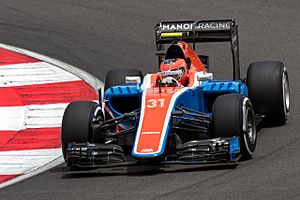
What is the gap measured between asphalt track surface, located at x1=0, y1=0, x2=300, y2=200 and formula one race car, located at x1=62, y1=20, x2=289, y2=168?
0.64ft

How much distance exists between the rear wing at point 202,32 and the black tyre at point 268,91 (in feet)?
1.56

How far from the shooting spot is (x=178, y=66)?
11914 mm

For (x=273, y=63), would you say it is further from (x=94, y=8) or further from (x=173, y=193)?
(x=94, y=8)

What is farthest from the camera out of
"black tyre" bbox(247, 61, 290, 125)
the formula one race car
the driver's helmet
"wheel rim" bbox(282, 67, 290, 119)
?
"wheel rim" bbox(282, 67, 290, 119)

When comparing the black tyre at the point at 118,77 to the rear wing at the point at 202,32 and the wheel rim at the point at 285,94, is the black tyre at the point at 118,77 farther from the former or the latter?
the wheel rim at the point at 285,94

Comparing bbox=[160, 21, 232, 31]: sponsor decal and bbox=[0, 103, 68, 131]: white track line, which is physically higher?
bbox=[160, 21, 232, 31]: sponsor decal

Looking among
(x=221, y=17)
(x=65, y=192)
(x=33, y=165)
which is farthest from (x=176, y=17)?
(x=65, y=192)

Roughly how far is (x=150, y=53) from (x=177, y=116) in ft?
18.7

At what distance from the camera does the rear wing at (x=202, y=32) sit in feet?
42.1

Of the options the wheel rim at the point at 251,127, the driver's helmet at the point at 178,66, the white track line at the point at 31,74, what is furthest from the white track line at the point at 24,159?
the white track line at the point at 31,74

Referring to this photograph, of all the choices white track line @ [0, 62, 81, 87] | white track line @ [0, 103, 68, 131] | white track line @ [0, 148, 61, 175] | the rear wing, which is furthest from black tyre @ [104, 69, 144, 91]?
white track line @ [0, 62, 81, 87]

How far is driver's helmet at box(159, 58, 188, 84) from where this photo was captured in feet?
38.8

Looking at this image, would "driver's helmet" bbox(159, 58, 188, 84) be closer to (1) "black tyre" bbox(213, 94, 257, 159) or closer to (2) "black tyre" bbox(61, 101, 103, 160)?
(1) "black tyre" bbox(213, 94, 257, 159)

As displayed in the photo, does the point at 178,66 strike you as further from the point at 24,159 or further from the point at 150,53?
the point at 150,53
